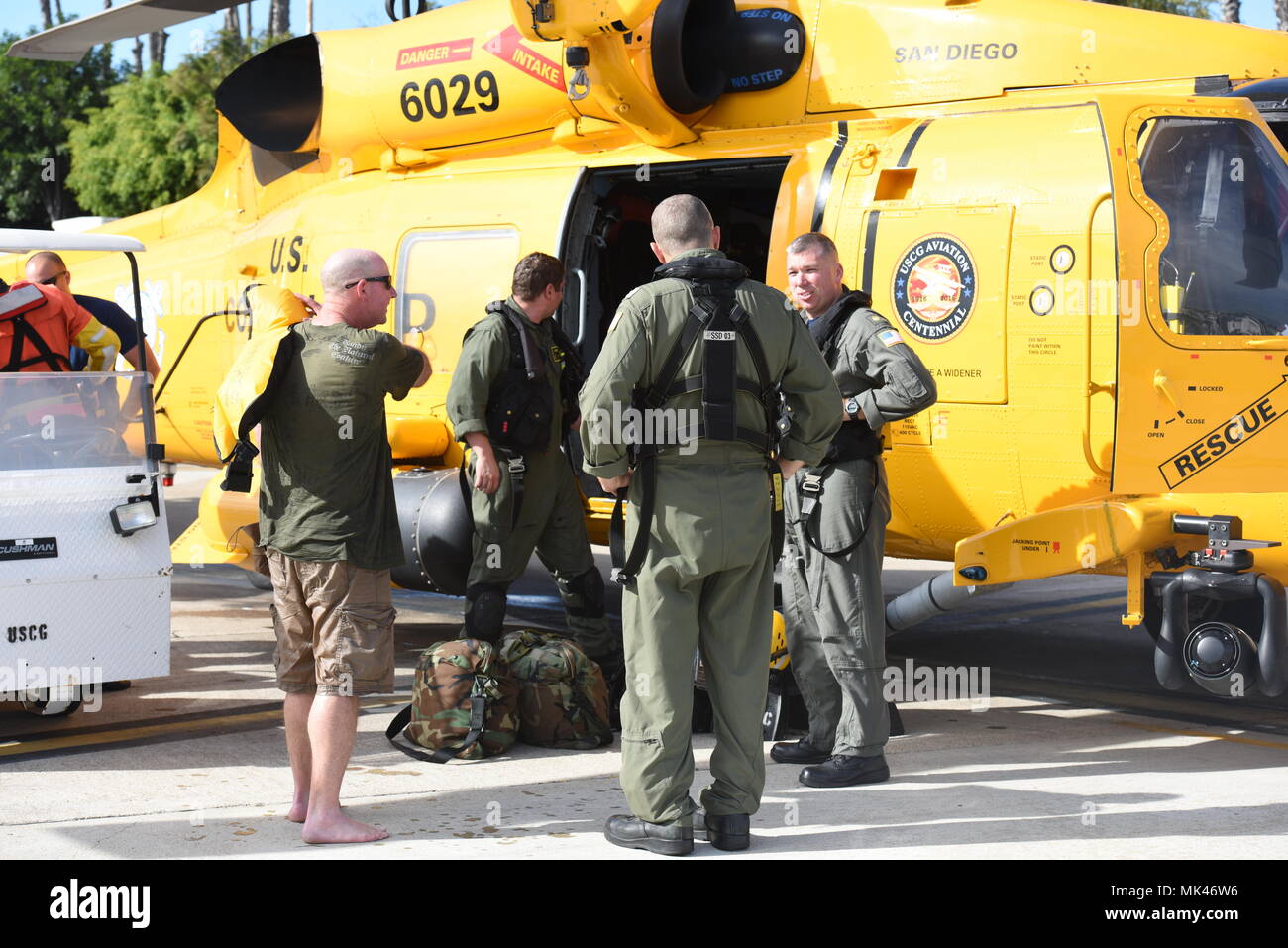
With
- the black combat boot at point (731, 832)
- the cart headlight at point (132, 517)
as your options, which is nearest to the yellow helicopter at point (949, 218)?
the cart headlight at point (132, 517)

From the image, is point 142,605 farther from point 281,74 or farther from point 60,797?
point 281,74

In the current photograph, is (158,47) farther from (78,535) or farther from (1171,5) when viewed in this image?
(78,535)

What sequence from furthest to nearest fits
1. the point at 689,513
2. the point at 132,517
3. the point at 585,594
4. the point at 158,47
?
the point at 158,47
the point at 585,594
the point at 132,517
the point at 689,513

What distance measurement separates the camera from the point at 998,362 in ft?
20.3

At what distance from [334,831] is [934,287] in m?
3.34

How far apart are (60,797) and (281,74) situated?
532 cm

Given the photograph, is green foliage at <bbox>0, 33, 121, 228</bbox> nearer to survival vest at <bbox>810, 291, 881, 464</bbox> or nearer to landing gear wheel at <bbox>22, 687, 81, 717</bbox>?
landing gear wheel at <bbox>22, 687, 81, 717</bbox>

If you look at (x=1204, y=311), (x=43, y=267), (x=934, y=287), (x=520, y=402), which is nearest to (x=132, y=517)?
(x=520, y=402)

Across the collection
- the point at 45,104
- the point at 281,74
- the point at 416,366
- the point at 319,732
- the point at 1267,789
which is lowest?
the point at 1267,789

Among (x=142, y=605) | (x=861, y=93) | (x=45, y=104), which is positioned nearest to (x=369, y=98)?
(x=861, y=93)

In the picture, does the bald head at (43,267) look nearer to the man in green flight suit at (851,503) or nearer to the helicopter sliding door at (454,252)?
the helicopter sliding door at (454,252)

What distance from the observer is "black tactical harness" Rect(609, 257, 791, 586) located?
461cm

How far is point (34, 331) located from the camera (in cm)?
652

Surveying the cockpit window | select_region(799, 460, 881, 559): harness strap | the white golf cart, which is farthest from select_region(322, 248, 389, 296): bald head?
the cockpit window
